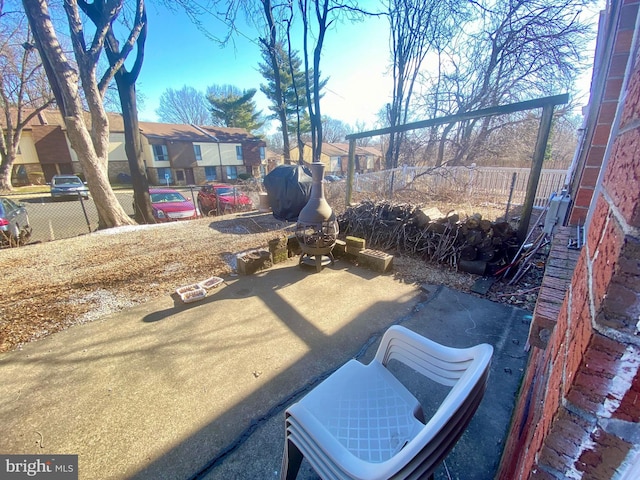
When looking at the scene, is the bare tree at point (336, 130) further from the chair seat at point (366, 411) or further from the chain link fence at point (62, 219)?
the chair seat at point (366, 411)

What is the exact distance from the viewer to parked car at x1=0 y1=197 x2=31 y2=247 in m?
5.29

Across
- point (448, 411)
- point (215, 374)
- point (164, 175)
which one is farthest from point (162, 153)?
point (448, 411)

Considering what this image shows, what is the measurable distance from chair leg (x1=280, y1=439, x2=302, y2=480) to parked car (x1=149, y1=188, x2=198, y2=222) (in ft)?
28.5

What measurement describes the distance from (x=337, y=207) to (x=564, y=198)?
5.53 metres

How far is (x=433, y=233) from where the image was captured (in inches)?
179

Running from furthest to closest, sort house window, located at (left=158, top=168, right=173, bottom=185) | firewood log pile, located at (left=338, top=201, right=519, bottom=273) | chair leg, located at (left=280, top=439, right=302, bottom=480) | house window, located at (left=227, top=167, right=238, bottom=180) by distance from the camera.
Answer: house window, located at (left=227, top=167, right=238, bottom=180)
house window, located at (left=158, top=168, right=173, bottom=185)
firewood log pile, located at (left=338, top=201, right=519, bottom=273)
chair leg, located at (left=280, top=439, right=302, bottom=480)

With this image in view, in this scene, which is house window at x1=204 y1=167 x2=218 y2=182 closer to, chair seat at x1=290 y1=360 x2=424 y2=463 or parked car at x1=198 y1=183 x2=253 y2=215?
parked car at x1=198 y1=183 x2=253 y2=215

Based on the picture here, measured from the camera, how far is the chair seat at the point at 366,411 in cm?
119

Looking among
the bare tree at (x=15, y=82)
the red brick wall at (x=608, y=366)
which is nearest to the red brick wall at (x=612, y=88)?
the red brick wall at (x=608, y=366)

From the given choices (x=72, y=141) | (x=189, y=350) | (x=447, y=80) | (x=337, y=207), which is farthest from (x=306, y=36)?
(x=189, y=350)

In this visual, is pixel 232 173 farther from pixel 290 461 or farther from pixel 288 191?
pixel 290 461

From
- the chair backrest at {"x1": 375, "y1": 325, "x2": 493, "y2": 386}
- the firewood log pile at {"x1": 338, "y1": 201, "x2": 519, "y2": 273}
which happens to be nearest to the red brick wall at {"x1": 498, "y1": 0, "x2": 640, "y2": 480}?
the chair backrest at {"x1": 375, "y1": 325, "x2": 493, "y2": 386}

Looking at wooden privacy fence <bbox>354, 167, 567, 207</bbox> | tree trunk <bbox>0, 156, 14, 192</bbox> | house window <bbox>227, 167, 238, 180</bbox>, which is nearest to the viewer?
wooden privacy fence <bbox>354, 167, 567, 207</bbox>

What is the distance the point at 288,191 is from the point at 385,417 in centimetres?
677
